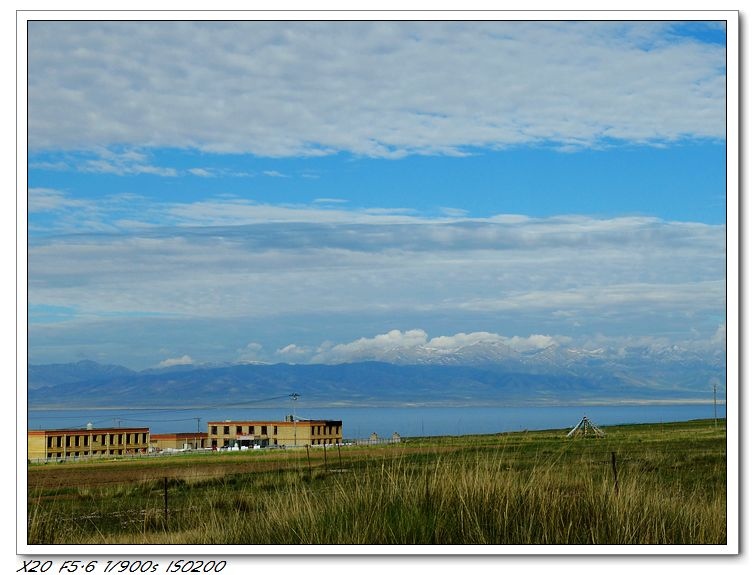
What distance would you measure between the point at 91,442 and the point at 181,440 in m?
15.7

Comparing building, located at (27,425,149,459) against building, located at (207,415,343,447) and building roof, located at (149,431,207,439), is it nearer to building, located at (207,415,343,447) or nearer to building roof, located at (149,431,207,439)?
building roof, located at (149,431,207,439)

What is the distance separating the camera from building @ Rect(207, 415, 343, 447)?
36.5m

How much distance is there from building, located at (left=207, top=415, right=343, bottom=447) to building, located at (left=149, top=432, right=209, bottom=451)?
1124 millimetres

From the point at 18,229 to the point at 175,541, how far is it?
2.37m

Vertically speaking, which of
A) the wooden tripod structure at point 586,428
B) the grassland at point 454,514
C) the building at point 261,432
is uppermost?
the grassland at point 454,514

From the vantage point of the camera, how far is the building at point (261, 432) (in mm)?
36463

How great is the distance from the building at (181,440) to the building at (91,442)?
607 cm

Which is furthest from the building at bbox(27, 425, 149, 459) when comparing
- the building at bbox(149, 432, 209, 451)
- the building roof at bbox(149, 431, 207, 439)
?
the building roof at bbox(149, 431, 207, 439)

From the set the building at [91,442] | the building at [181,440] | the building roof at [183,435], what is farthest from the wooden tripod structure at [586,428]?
the building roof at [183,435]

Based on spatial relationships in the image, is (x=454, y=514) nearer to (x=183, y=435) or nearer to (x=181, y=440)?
(x=181, y=440)

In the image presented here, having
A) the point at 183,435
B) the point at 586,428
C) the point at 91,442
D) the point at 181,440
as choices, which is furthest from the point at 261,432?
the point at 91,442

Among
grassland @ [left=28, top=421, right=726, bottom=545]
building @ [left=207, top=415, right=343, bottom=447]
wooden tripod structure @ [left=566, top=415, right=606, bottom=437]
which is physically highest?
grassland @ [left=28, top=421, right=726, bottom=545]

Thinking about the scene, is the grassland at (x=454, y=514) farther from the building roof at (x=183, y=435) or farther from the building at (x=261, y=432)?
the building roof at (x=183, y=435)

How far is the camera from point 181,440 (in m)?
37.5
